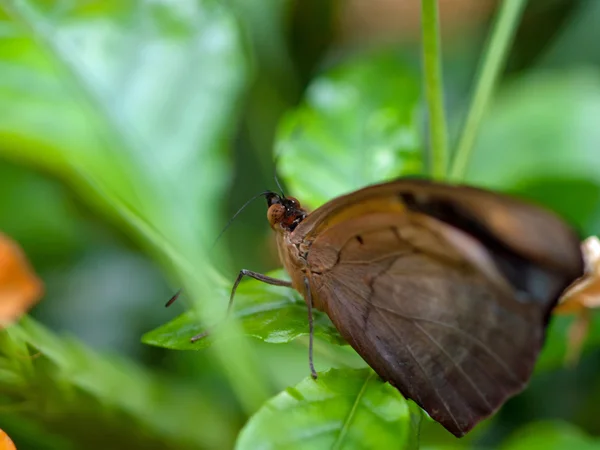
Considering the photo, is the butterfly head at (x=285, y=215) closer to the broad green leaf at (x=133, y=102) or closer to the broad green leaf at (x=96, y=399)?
the broad green leaf at (x=133, y=102)

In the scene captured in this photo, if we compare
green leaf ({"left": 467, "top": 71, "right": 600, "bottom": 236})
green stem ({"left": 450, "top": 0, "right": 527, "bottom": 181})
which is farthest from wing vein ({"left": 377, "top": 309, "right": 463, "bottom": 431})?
green leaf ({"left": 467, "top": 71, "right": 600, "bottom": 236})

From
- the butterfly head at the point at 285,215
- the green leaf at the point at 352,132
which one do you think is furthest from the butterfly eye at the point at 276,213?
the green leaf at the point at 352,132

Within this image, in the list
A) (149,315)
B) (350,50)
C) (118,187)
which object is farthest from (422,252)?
(350,50)

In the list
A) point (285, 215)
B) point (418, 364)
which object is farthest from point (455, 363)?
point (285, 215)

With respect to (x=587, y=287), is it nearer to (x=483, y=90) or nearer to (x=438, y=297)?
(x=438, y=297)

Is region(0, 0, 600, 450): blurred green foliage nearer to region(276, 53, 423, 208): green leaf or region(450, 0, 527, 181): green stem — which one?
region(276, 53, 423, 208): green leaf

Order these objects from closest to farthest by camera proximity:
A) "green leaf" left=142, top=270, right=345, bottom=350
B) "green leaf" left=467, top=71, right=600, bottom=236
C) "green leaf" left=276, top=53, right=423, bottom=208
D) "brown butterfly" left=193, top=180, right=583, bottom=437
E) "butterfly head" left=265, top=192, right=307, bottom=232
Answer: "brown butterfly" left=193, top=180, right=583, bottom=437 < "green leaf" left=142, top=270, right=345, bottom=350 < "butterfly head" left=265, top=192, right=307, bottom=232 < "green leaf" left=276, top=53, right=423, bottom=208 < "green leaf" left=467, top=71, right=600, bottom=236
